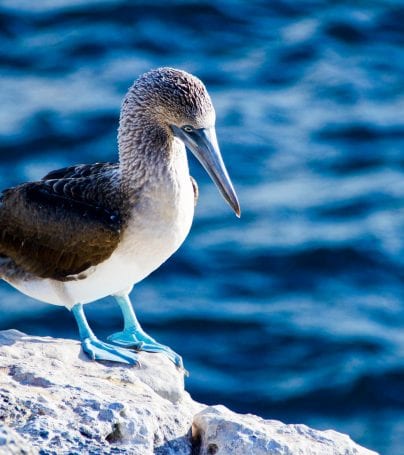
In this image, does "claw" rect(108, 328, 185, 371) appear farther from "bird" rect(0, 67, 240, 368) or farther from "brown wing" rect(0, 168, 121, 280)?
"brown wing" rect(0, 168, 121, 280)

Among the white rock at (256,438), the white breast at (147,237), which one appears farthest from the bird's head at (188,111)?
the white rock at (256,438)

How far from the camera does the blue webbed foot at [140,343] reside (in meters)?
9.28

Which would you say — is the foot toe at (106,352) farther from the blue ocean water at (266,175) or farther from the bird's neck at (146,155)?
the blue ocean water at (266,175)

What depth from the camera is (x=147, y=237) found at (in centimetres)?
897

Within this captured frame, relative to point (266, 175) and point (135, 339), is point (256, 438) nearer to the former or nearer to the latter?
point (135, 339)

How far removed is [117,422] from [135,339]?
113 inches

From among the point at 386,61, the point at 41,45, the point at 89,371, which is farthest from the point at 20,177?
the point at 89,371

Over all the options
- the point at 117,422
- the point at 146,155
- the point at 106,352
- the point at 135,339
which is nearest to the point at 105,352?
the point at 106,352

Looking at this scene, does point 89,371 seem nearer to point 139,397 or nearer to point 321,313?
point 139,397

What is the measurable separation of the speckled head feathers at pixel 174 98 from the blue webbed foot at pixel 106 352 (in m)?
1.67

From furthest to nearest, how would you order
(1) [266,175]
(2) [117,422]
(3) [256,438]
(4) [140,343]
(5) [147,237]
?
(1) [266,175] < (4) [140,343] < (5) [147,237] < (3) [256,438] < (2) [117,422]

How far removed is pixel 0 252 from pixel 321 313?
19.4 feet

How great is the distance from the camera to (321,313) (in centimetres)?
1470

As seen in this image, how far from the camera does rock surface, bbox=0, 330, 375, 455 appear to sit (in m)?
6.47
